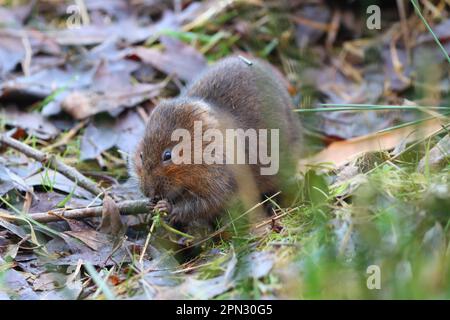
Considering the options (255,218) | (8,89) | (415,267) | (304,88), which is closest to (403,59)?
(304,88)

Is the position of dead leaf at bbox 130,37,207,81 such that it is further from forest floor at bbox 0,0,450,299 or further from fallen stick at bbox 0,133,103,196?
fallen stick at bbox 0,133,103,196

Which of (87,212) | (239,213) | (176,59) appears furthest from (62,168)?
(176,59)

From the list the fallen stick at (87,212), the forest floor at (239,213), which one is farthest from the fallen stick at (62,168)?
the fallen stick at (87,212)

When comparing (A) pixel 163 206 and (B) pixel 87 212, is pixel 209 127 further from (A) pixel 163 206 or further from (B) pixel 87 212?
(B) pixel 87 212

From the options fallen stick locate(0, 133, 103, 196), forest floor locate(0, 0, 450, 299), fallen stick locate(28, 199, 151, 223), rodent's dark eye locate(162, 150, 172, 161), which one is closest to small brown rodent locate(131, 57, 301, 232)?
rodent's dark eye locate(162, 150, 172, 161)
